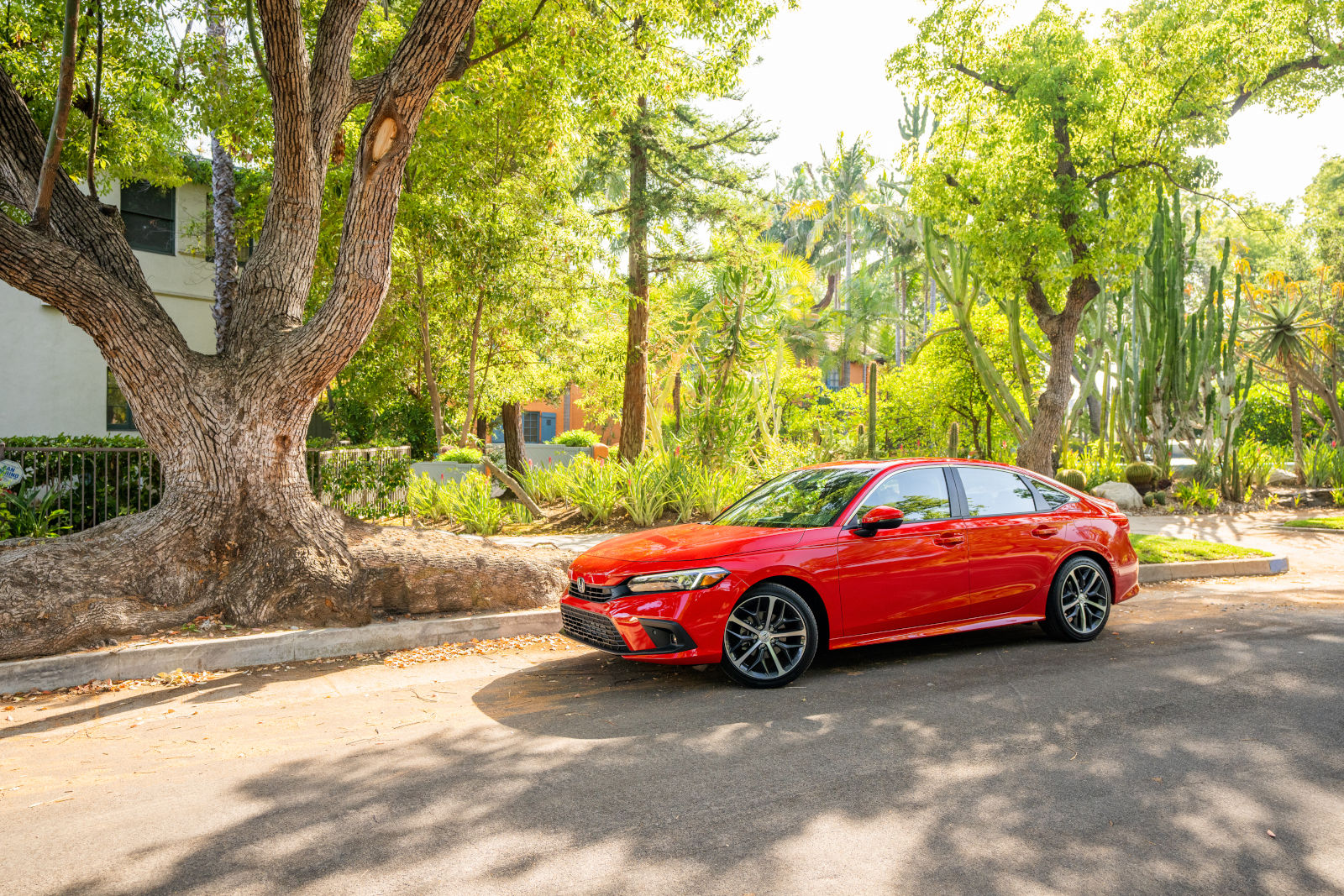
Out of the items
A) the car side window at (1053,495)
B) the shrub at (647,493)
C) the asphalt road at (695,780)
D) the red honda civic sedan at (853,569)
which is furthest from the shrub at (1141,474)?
the asphalt road at (695,780)

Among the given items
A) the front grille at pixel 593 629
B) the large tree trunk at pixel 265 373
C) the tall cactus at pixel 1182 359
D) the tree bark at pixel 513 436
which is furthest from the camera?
the tree bark at pixel 513 436

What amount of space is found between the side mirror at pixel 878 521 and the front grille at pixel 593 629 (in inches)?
71.9

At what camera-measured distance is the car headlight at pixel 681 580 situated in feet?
18.5

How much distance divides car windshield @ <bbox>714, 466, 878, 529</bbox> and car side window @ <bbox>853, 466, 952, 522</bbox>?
0.14 m

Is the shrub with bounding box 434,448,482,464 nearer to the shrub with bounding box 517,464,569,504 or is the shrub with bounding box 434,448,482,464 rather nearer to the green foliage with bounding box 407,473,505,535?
the shrub with bounding box 517,464,569,504

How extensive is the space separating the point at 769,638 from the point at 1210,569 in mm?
7998

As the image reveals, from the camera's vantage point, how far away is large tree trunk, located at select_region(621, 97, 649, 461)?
18.7 m

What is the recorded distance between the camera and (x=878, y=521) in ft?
20.2

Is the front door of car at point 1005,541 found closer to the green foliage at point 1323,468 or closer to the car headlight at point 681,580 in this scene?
the car headlight at point 681,580

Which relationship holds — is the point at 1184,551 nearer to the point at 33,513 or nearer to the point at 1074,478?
the point at 1074,478

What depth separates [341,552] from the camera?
25.0 feet

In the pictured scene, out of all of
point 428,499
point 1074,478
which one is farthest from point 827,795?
point 1074,478

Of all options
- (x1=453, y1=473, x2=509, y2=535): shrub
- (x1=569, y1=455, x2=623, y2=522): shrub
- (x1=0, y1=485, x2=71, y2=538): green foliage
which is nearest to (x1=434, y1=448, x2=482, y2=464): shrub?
(x1=453, y1=473, x2=509, y2=535): shrub

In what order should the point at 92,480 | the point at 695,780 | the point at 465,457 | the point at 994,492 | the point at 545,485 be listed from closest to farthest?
the point at 695,780
the point at 994,492
the point at 92,480
the point at 545,485
the point at 465,457
